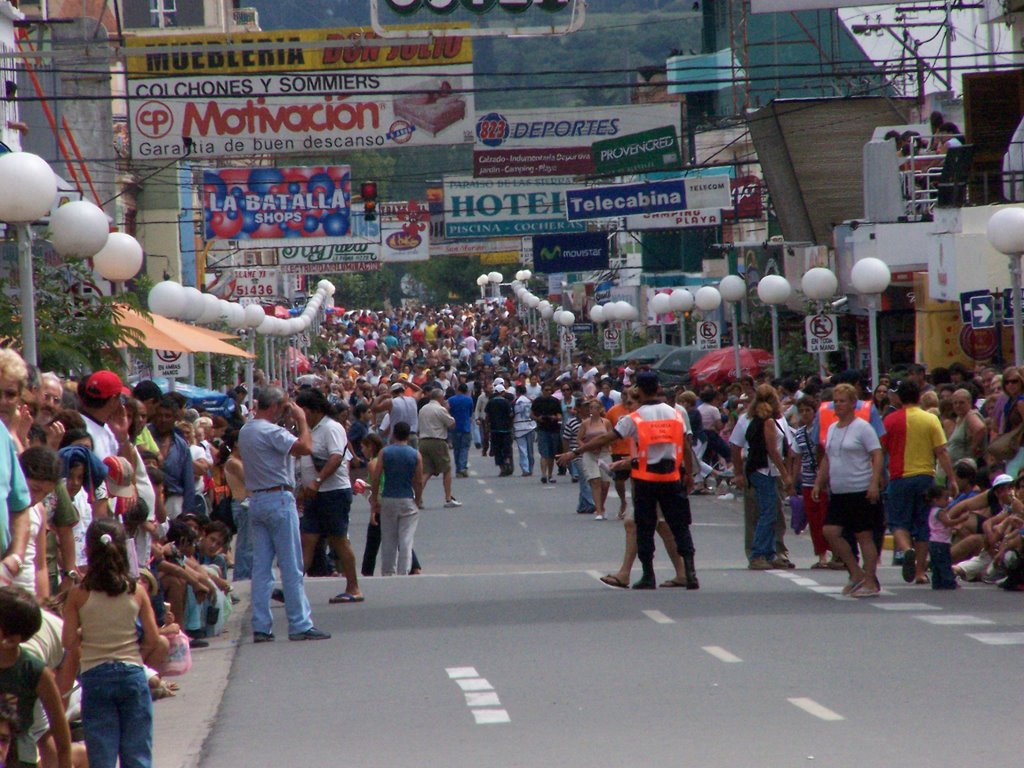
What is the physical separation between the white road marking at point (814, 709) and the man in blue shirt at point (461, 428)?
80.3ft

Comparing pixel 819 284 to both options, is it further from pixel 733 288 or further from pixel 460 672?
pixel 460 672

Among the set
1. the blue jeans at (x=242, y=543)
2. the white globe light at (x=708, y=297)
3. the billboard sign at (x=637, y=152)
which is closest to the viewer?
the blue jeans at (x=242, y=543)

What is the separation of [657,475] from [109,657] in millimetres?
8215

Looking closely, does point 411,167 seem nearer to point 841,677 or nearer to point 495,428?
point 495,428

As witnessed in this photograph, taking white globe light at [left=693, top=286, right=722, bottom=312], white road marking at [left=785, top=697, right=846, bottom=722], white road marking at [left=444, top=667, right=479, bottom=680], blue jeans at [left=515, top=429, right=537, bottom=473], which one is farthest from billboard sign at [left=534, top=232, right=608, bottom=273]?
white road marking at [left=785, top=697, right=846, bottom=722]

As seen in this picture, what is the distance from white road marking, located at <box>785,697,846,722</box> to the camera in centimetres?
882

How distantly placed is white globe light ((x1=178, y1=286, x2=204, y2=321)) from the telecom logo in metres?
14.3

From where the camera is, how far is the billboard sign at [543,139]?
36.3 meters

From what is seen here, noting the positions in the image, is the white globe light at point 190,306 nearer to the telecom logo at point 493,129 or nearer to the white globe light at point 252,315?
the white globe light at point 252,315

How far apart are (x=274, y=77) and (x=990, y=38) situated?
14.0m

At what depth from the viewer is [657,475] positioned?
48.9ft

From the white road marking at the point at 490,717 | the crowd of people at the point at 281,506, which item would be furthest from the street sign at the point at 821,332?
the white road marking at the point at 490,717

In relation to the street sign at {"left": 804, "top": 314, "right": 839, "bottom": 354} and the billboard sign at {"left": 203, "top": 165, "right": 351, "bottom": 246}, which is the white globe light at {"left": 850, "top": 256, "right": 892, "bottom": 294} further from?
the billboard sign at {"left": 203, "top": 165, "right": 351, "bottom": 246}

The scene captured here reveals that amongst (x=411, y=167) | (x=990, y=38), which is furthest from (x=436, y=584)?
(x=411, y=167)
